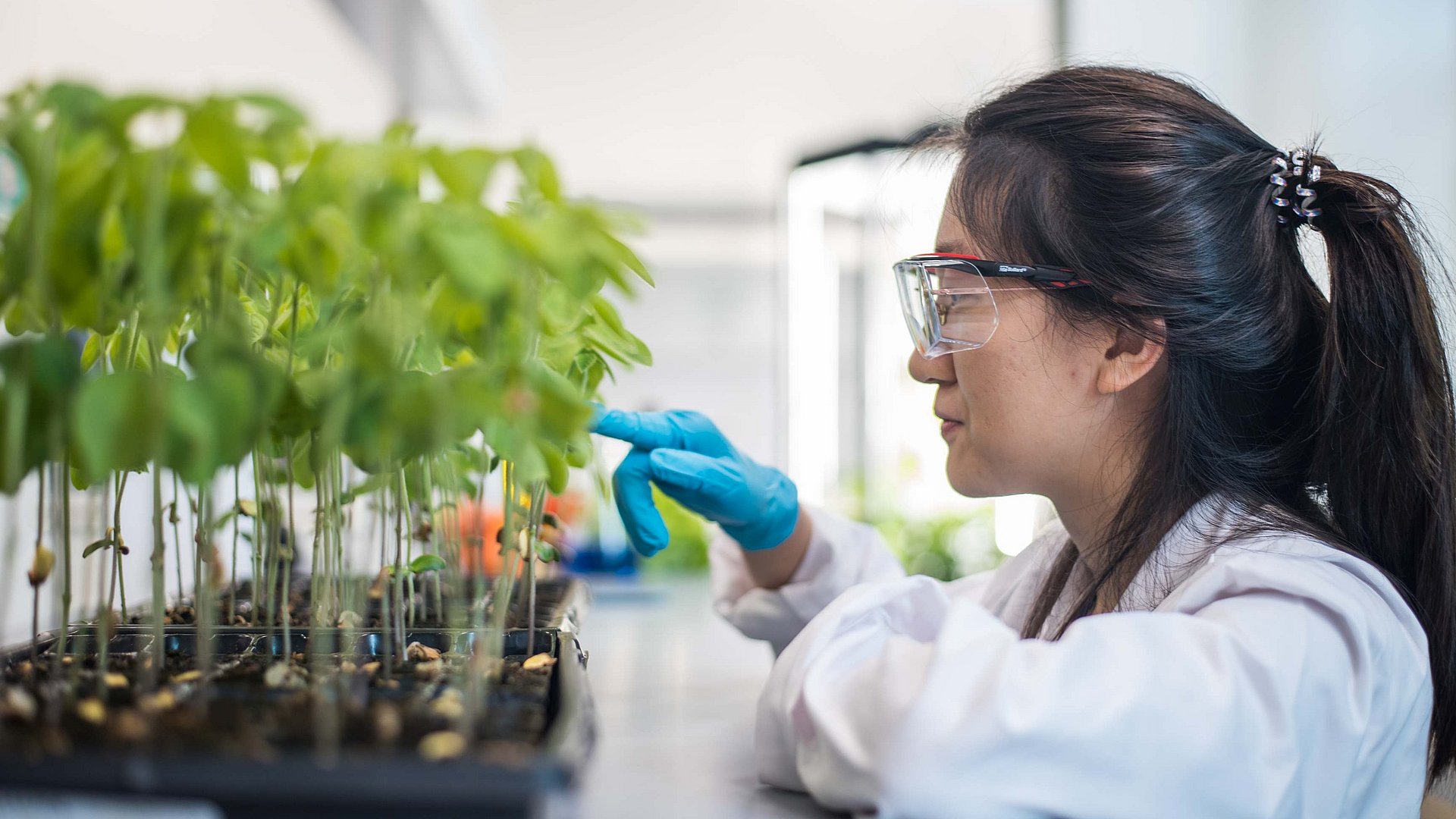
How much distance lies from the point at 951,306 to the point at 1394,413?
36 centimetres

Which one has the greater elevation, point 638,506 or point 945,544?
point 638,506

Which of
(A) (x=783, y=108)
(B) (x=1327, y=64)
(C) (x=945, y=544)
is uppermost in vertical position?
(A) (x=783, y=108)

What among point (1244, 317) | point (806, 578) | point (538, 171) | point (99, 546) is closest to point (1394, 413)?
point (1244, 317)

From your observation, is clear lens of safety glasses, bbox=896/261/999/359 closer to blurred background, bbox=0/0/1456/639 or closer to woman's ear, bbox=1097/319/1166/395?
woman's ear, bbox=1097/319/1166/395

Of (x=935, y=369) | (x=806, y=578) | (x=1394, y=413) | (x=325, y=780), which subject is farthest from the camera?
(x=806, y=578)

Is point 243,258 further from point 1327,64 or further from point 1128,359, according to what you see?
point 1327,64

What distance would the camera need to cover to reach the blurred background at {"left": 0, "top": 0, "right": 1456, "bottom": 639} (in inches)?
59.1

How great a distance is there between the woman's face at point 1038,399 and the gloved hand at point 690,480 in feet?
0.73

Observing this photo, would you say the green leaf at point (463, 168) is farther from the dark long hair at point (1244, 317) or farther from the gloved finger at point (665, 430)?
the dark long hair at point (1244, 317)

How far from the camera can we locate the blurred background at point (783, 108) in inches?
59.1

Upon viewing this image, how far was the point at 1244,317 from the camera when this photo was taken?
825 mm

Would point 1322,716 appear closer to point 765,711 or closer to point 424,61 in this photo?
point 765,711

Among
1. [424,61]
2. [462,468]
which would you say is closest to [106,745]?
[462,468]

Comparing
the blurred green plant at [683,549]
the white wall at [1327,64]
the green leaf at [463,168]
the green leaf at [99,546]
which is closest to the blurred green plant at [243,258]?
the green leaf at [463,168]
